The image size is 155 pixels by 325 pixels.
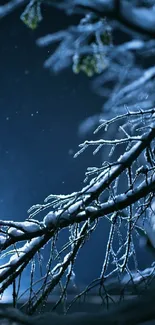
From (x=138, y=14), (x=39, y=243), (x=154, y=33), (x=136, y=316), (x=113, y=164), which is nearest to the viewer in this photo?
(x=136, y=316)

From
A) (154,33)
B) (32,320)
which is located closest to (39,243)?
(154,33)

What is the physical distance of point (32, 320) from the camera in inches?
35.0

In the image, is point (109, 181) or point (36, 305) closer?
point (109, 181)

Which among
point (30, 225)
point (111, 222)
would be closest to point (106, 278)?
point (111, 222)

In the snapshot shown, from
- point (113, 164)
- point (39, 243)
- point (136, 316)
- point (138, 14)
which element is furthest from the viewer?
point (39, 243)

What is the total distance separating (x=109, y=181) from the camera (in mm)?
3352

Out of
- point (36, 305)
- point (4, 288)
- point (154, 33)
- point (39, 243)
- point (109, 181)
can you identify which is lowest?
point (36, 305)

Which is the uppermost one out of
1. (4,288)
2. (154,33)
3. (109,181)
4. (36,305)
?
(154,33)

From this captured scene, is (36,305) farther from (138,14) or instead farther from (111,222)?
(138,14)

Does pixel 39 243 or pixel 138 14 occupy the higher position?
pixel 138 14

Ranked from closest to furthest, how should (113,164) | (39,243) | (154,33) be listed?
1. (154,33)
2. (113,164)
3. (39,243)

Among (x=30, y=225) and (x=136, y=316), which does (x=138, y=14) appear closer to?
(x=136, y=316)

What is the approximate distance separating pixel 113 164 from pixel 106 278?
116cm

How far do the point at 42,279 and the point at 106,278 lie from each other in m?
0.65
